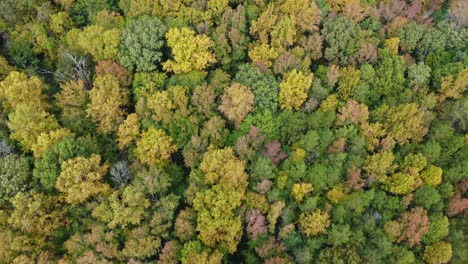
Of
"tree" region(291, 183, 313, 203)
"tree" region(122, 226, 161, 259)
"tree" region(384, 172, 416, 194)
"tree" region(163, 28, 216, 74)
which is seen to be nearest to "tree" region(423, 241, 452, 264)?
"tree" region(384, 172, 416, 194)

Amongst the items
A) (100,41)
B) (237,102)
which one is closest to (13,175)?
(100,41)

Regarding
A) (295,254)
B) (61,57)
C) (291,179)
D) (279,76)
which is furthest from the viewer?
(61,57)

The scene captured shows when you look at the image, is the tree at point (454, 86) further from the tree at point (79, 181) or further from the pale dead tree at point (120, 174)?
the tree at point (79, 181)

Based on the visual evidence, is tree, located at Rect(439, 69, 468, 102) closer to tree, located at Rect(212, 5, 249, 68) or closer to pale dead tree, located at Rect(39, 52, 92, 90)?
tree, located at Rect(212, 5, 249, 68)

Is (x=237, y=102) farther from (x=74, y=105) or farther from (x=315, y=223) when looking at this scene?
(x=74, y=105)

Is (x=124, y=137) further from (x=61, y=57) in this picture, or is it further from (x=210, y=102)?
(x=61, y=57)

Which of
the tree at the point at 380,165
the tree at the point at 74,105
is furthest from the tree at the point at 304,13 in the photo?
the tree at the point at 74,105

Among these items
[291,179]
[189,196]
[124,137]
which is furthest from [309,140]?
[124,137]
